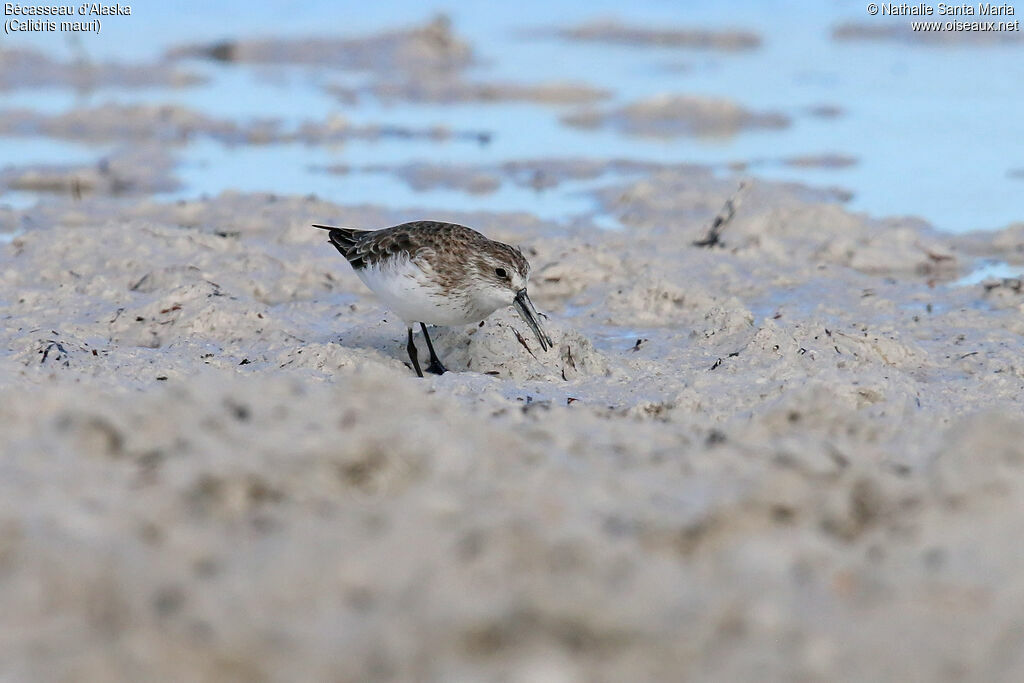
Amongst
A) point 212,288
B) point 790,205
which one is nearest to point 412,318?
point 212,288

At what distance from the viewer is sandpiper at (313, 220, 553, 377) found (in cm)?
669

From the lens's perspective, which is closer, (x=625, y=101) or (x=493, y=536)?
(x=493, y=536)

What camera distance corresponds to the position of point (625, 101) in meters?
17.4

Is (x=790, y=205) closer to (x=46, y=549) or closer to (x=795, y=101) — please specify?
(x=795, y=101)

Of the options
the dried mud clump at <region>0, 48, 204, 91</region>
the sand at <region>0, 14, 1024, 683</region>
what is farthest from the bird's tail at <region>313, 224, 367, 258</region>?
the dried mud clump at <region>0, 48, 204, 91</region>

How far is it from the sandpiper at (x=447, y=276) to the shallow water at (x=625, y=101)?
489 cm

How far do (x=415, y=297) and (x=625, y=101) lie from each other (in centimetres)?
1133

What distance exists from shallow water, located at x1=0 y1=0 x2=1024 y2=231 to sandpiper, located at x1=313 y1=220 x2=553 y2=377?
4.89 meters

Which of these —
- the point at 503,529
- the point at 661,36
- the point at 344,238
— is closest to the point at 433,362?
the point at 344,238

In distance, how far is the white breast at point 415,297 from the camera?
21.9 ft

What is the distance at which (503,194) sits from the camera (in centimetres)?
1250

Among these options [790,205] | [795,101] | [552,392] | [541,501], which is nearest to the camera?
[541,501]

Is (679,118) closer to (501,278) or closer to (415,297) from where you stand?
(501,278)

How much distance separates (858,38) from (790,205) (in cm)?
1264
